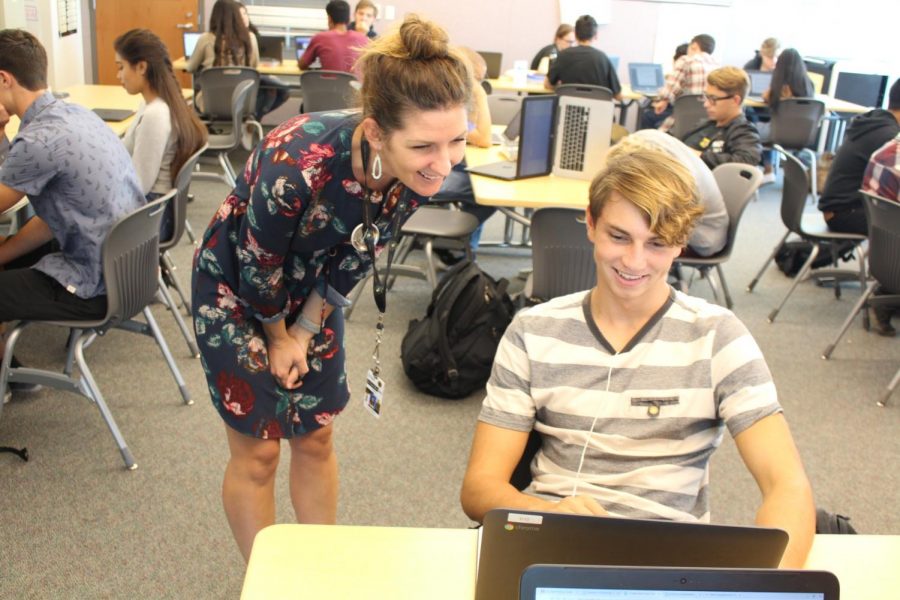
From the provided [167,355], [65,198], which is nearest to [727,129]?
[167,355]

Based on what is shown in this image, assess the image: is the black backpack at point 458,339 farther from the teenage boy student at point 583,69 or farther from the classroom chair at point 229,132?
the teenage boy student at point 583,69

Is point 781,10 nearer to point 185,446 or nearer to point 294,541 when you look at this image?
point 185,446

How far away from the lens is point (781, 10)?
9.93 m

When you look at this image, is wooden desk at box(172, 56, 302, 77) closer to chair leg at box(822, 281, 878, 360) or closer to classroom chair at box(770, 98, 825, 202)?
classroom chair at box(770, 98, 825, 202)

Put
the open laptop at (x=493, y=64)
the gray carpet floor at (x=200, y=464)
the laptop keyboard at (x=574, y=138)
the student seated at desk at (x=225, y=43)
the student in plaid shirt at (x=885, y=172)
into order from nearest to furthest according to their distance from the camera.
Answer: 1. the gray carpet floor at (x=200, y=464)
2. the laptop keyboard at (x=574, y=138)
3. the student in plaid shirt at (x=885, y=172)
4. the student seated at desk at (x=225, y=43)
5. the open laptop at (x=493, y=64)

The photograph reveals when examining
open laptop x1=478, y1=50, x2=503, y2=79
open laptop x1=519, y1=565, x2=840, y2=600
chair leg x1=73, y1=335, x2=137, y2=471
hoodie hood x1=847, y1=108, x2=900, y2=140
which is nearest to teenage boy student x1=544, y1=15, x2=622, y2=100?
open laptop x1=478, y1=50, x2=503, y2=79

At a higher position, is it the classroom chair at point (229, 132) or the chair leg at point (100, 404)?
the classroom chair at point (229, 132)

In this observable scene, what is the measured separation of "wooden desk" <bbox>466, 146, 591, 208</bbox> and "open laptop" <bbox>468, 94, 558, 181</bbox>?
0.13 ft

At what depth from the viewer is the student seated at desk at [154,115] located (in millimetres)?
3434

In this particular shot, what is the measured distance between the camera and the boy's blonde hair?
4.73 feet

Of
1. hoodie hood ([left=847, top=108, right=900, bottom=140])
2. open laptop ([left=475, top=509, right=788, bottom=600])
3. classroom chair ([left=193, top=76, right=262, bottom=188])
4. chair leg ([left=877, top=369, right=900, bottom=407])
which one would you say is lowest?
chair leg ([left=877, top=369, right=900, bottom=407])

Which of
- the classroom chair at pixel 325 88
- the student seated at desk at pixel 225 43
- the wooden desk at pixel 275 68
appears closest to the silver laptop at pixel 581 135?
the classroom chair at pixel 325 88

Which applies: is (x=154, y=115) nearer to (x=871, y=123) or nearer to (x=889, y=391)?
(x=889, y=391)

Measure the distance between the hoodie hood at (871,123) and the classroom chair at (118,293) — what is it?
341 cm
